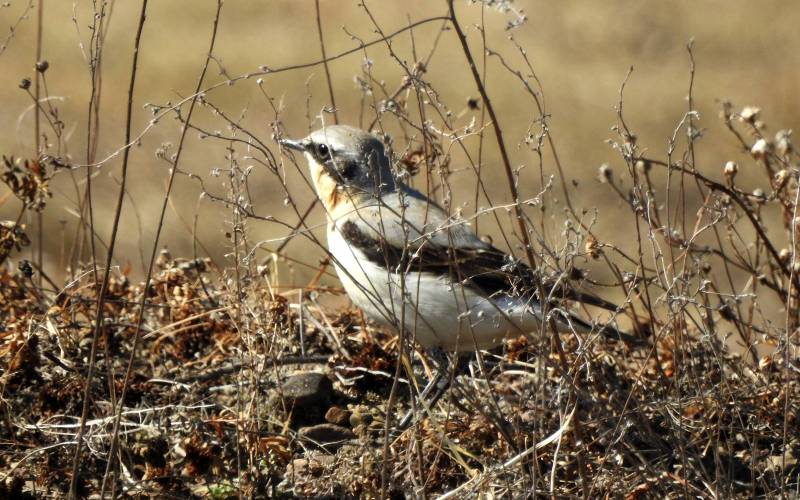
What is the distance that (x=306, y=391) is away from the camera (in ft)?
17.8

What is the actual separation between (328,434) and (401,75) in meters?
9.39

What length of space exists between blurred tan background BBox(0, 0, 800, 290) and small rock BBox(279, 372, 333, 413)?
24.7 feet

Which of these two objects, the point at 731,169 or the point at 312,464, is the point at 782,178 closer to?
the point at 731,169

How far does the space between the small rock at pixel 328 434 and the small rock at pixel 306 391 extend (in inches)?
6.3

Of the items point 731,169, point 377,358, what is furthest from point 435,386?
point 731,169

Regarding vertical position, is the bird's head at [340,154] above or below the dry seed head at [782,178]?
above

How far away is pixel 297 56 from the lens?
1662 centimetres

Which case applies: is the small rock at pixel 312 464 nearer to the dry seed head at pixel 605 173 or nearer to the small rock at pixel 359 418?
the small rock at pixel 359 418

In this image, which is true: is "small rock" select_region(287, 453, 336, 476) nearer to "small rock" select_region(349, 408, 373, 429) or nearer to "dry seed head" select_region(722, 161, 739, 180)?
"small rock" select_region(349, 408, 373, 429)

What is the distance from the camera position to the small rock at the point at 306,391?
5362 mm

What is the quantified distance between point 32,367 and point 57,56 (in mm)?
12525

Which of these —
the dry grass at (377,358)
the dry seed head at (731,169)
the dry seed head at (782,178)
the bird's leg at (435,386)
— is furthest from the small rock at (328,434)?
the dry seed head at (782,178)

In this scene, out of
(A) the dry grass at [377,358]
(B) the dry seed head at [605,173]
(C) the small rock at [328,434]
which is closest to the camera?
(A) the dry grass at [377,358]

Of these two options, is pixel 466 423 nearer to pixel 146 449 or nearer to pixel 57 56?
pixel 146 449
